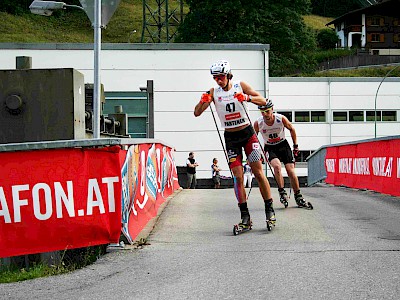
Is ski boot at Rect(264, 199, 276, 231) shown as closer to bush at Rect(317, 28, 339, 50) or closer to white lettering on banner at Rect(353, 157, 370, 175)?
white lettering on banner at Rect(353, 157, 370, 175)

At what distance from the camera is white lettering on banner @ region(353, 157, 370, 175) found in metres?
18.4

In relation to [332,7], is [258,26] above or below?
below

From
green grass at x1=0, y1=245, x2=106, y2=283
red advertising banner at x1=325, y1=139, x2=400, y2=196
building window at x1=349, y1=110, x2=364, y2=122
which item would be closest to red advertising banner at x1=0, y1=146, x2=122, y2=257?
green grass at x1=0, y1=245, x2=106, y2=283

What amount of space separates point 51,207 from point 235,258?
1748mm

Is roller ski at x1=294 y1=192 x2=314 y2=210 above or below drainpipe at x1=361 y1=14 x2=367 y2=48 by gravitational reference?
below

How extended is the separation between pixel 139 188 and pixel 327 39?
344 ft

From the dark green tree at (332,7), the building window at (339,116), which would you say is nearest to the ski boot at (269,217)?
the building window at (339,116)

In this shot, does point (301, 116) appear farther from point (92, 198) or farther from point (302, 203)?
point (92, 198)

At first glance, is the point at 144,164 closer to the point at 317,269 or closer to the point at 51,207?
the point at 51,207

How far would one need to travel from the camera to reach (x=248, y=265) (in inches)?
282

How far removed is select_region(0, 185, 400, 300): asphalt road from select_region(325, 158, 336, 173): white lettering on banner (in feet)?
41.4

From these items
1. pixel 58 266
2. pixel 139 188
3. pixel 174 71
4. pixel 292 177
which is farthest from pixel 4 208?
pixel 174 71

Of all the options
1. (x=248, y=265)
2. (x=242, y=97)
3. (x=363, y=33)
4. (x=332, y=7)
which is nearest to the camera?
(x=248, y=265)

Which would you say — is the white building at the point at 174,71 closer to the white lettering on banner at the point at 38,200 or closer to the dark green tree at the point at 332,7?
the white lettering on banner at the point at 38,200
